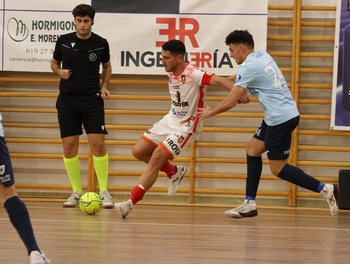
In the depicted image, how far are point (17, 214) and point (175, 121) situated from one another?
269 centimetres

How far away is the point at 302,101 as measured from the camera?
7648 millimetres

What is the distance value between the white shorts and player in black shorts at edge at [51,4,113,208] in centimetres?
62

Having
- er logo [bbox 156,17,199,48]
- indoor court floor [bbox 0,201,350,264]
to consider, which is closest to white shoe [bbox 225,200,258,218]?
indoor court floor [bbox 0,201,350,264]

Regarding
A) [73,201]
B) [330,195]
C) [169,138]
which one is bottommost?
[73,201]

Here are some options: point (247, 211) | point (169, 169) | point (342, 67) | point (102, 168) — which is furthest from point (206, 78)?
point (342, 67)

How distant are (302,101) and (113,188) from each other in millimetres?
2112

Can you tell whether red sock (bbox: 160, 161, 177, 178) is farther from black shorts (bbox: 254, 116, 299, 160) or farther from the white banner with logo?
the white banner with logo

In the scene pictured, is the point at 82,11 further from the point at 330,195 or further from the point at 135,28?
the point at 330,195

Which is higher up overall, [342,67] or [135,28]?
[135,28]

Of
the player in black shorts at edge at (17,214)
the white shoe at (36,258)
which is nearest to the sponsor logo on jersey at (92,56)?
the player in black shorts at edge at (17,214)

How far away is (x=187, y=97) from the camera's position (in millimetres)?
6316

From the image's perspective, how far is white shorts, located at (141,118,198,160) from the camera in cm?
620

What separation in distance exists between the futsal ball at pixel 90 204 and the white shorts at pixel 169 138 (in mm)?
647

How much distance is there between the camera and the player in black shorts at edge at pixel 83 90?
22.4 ft
